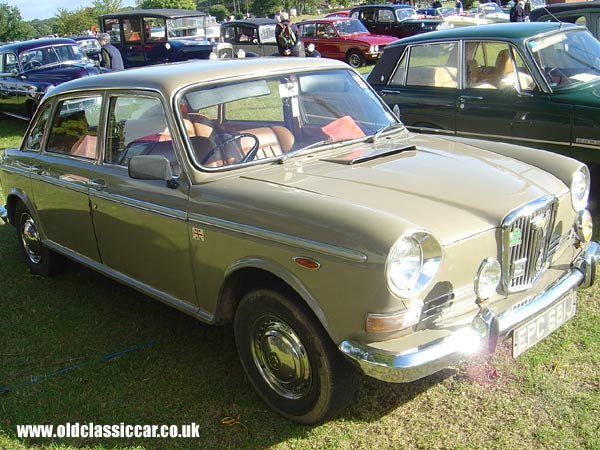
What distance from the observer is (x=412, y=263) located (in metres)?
2.63

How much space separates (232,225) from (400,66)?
4660mm

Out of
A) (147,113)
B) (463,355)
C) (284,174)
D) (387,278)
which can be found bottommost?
(463,355)

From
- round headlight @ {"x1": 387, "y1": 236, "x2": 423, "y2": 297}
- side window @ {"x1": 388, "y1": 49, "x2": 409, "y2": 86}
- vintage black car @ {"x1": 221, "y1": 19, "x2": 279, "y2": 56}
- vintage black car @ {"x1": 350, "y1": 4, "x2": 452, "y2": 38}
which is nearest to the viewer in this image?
round headlight @ {"x1": 387, "y1": 236, "x2": 423, "y2": 297}

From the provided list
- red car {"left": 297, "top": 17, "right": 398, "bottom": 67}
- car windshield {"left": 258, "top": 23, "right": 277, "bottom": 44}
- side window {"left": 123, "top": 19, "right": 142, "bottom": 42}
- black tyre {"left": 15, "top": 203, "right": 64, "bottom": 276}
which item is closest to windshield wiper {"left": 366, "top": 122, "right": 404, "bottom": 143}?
black tyre {"left": 15, "top": 203, "right": 64, "bottom": 276}

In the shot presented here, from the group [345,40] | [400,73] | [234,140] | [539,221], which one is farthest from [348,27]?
[539,221]

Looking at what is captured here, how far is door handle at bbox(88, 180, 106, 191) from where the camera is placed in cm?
A: 399

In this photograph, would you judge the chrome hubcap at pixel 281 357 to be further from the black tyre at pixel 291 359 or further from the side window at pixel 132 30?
the side window at pixel 132 30

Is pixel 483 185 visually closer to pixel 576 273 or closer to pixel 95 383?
pixel 576 273

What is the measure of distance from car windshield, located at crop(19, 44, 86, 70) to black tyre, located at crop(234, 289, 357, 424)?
11.8 metres

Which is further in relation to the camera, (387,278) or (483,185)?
(483,185)

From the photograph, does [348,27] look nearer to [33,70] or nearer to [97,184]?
[33,70]

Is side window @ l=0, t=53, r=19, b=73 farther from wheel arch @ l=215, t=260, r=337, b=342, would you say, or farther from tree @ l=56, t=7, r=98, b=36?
tree @ l=56, t=7, r=98, b=36

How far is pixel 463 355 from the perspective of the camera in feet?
8.82

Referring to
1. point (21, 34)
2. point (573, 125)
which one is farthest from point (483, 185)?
point (21, 34)
